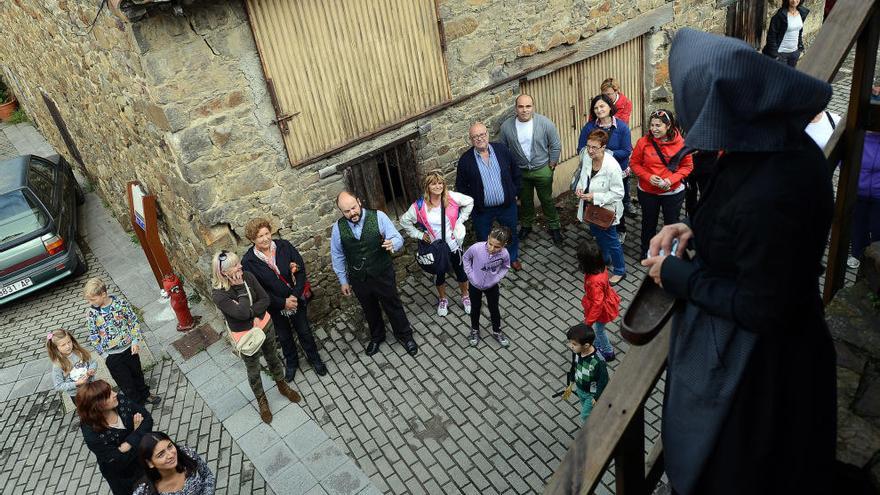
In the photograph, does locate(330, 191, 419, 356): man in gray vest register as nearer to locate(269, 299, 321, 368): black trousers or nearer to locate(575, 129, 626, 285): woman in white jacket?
locate(269, 299, 321, 368): black trousers

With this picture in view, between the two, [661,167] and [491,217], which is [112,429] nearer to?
[491,217]

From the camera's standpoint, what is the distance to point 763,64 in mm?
1650

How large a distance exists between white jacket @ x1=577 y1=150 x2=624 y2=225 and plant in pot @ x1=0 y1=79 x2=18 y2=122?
1616cm

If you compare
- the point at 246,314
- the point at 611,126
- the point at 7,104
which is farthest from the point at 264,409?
the point at 7,104

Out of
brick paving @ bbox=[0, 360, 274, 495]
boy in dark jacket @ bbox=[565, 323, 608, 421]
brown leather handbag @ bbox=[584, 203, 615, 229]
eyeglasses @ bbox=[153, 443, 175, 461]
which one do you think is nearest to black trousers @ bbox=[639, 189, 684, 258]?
brown leather handbag @ bbox=[584, 203, 615, 229]

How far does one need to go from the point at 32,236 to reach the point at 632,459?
10206mm

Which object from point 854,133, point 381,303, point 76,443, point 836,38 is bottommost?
point 76,443

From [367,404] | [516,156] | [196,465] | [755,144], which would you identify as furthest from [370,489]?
[755,144]

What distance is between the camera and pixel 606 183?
7371mm

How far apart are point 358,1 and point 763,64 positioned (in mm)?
5993

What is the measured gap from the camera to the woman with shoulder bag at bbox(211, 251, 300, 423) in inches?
244

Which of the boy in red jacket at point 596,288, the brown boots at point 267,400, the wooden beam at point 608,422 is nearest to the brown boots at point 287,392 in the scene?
the brown boots at point 267,400

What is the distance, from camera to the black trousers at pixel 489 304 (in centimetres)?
703

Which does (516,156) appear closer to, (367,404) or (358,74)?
(358,74)
